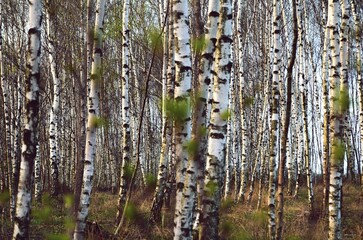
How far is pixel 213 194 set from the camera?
4.87 m

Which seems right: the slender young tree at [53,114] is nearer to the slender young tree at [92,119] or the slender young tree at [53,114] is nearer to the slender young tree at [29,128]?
the slender young tree at [92,119]

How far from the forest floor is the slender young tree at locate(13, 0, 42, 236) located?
445 millimetres

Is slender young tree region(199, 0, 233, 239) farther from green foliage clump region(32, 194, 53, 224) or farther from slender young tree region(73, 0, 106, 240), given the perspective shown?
green foliage clump region(32, 194, 53, 224)

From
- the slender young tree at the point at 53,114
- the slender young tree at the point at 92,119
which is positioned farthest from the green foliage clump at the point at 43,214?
the slender young tree at the point at 53,114

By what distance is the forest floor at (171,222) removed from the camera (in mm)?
6456

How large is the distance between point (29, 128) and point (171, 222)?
4579mm

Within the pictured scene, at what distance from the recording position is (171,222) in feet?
28.0

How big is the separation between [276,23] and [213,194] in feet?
13.0

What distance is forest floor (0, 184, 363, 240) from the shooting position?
21.2 ft

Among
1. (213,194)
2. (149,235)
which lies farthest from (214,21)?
(149,235)

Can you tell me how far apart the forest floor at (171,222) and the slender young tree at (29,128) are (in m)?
0.45

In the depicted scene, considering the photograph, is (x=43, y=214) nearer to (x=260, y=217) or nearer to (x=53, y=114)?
(x=260, y=217)

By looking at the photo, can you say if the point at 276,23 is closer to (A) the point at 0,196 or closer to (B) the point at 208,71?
(B) the point at 208,71

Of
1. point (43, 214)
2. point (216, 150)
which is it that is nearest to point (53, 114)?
point (43, 214)
